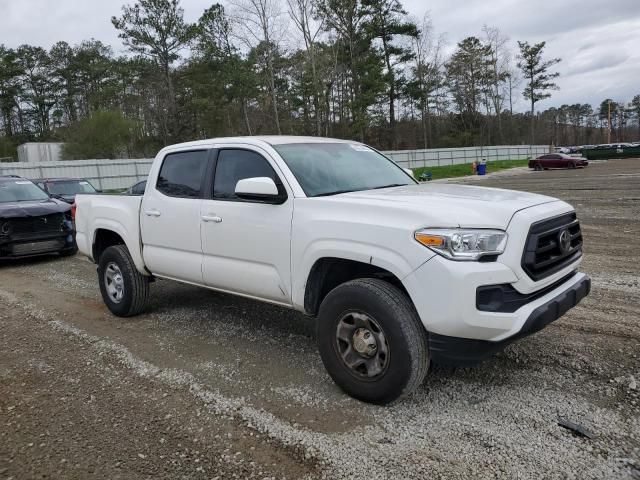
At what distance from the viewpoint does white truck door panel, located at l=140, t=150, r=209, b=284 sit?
15.6 ft

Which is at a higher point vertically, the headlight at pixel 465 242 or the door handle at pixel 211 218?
the door handle at pixel 211 218

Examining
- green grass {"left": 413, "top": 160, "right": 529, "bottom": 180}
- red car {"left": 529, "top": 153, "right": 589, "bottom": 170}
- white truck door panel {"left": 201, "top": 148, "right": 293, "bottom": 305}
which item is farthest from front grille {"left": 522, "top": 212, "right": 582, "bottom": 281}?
red car {"left": 529, "top": 153, "right": 589, "bottom": 170}

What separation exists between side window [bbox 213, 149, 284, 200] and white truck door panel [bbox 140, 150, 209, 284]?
0.23 metres

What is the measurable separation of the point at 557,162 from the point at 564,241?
131 feet

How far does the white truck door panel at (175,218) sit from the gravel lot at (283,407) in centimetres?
72

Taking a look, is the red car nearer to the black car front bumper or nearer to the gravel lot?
the gravel lot

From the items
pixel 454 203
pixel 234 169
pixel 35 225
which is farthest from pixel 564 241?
pixel 35 225

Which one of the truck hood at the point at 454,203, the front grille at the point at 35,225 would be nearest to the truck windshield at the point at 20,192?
the front grille at the point at 35,225

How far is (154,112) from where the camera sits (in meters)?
45.3

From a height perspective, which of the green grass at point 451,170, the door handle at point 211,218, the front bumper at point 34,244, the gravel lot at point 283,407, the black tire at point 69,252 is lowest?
the gravel lot at point 283,407

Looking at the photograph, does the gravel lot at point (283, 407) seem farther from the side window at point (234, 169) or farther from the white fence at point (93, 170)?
the white fence at point (93, 170)

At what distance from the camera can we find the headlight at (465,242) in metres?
3.01

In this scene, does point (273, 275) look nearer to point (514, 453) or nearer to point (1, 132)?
point (514, 453)

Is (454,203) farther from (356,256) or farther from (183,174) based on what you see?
(183,174)
